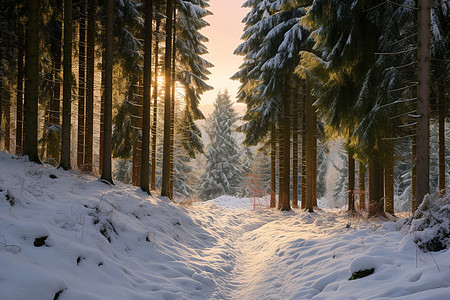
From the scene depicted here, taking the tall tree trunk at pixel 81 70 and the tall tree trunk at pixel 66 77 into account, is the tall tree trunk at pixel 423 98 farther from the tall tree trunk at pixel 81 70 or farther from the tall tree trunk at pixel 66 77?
the tall tree trunk at pixel 81 70

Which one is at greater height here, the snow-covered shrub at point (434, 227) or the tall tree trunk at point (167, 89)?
the tall tree trunk at point (167, 89)

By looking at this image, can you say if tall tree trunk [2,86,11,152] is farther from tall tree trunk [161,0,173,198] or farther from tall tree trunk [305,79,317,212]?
tall tree trunk [305,79,317,212]

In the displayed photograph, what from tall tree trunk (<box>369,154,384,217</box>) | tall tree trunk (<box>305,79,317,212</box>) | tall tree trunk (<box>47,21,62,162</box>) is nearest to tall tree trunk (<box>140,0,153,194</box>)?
tall tree trunk (<box>47,21,62,162</box>)

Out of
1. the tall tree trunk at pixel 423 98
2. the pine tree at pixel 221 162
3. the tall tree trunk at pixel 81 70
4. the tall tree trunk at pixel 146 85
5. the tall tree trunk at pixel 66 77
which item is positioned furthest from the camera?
the pine tree at pixel 221 162

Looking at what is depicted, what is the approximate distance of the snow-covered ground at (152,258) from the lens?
3363 mm

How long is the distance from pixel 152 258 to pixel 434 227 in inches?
233

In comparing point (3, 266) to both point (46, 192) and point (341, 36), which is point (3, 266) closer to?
point (46, 192)

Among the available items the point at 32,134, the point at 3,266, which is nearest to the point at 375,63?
the point at 3,266

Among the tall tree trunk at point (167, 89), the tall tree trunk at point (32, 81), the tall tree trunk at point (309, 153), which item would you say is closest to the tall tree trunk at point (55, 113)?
the tall tree trunk at point (32, 81)

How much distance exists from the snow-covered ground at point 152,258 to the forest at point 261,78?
3.03 m

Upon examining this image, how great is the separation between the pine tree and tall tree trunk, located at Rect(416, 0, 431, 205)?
29065 mm

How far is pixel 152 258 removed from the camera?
5.92 metres

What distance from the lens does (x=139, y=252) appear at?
5914mm

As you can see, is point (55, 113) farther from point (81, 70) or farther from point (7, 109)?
point (7, 109)
